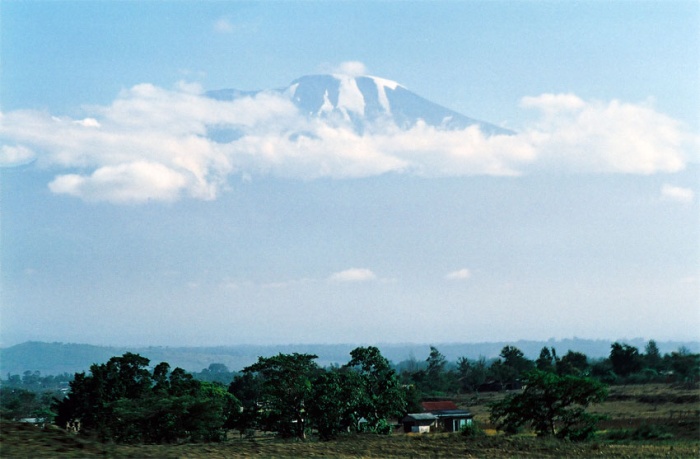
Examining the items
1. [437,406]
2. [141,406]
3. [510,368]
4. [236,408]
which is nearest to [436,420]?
[437,406]

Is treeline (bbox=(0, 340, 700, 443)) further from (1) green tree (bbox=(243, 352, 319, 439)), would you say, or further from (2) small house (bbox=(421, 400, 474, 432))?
(2) small house (bbox=(421, 400, 474, 432))

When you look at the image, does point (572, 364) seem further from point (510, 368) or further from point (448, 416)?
point (448, 416)

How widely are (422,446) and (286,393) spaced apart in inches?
345

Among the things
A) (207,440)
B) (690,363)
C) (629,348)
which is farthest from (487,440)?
(629,348)

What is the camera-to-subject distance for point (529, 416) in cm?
4234

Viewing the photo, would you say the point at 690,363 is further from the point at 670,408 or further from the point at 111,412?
the point at 111,412

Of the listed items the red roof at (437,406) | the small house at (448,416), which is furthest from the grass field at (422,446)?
the red roof at (437,406)

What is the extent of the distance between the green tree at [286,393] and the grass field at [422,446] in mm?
2218

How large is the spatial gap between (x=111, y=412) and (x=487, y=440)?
67.2 feet

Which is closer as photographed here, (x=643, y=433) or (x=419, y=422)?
(x=643, y=433)

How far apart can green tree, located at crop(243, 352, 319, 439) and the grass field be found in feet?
7.28

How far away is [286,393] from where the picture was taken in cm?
4231

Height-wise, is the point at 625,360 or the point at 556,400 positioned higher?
the point at 625,360

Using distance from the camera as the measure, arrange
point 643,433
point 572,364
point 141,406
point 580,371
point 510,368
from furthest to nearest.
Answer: point 510,368
point 572,364
point 580,371
point 643,433
point 141,406
